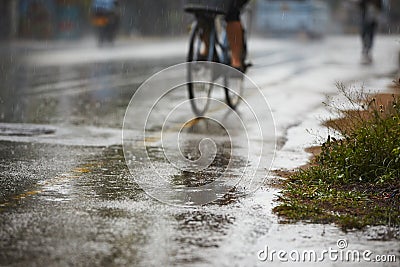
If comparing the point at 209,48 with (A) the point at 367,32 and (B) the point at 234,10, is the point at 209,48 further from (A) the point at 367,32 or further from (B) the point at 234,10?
(A) the point at 367,32

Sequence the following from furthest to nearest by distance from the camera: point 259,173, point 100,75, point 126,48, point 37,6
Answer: point 37,6
point 126,48
point 100,75
point 259,173

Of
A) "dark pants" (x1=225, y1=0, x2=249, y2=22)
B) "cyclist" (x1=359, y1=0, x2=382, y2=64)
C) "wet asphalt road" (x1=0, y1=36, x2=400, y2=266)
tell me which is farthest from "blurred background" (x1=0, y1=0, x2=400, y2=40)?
"wet asphalt road" (x1=0, y1=36, x2=400, y2=266)

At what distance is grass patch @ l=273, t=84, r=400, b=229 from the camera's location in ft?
21.6

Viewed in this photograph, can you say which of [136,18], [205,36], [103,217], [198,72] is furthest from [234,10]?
[136,18]

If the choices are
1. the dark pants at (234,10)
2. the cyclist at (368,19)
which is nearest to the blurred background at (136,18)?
the cyclist at (368,19)

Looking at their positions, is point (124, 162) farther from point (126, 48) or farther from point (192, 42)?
point (126, 48)

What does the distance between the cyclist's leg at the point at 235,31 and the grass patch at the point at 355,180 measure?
12.7 ft

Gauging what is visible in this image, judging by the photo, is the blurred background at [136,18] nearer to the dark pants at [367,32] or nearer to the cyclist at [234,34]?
the dark pants at [367,32]

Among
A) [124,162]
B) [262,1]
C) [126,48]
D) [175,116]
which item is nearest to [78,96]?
[175,116]

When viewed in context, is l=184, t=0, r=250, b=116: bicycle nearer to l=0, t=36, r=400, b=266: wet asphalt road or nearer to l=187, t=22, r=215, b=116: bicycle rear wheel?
l=187, t=22, r=215, b=116: bicycle rear wheel

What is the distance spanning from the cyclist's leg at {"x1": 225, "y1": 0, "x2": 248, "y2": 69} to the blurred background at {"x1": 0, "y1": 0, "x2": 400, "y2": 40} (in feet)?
65.1

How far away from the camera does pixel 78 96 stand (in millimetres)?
15250

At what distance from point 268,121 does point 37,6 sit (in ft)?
80.5

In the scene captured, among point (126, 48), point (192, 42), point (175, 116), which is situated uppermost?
point (192, 42)
